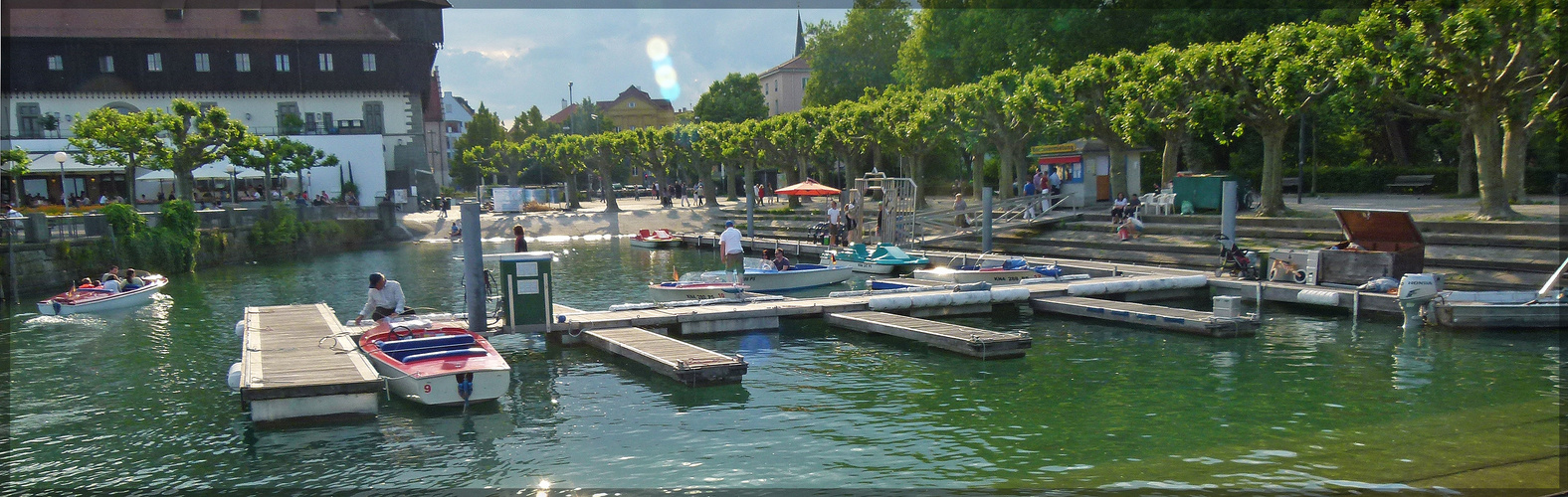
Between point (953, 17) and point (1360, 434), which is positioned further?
point (953, 17)

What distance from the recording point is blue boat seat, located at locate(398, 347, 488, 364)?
14.4 metres

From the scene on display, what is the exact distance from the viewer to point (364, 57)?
2621 inches

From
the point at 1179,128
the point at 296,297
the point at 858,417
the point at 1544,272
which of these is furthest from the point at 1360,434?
the point at 296,297

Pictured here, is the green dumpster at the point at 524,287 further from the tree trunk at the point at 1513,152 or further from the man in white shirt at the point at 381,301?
the tree trunk at the point at 1513,152

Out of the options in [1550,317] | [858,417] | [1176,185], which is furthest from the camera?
[1176,185]

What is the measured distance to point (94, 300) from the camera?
2553 centimetres

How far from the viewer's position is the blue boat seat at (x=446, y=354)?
14.4 metres

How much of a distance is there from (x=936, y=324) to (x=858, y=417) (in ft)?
19.8

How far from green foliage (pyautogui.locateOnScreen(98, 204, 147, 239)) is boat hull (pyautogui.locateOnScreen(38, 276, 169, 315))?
6.33 meters

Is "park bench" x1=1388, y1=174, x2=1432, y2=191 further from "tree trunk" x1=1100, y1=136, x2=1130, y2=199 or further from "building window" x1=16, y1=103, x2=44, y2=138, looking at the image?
"building window" x1=16, y1=103, x2=44, y2=138

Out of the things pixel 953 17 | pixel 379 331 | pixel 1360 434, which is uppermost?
pixel 953 17

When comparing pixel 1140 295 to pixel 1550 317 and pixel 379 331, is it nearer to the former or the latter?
pixel 1550 317

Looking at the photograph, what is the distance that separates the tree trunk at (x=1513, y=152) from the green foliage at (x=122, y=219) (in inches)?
1547

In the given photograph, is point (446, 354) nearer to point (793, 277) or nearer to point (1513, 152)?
point (793, 277)
